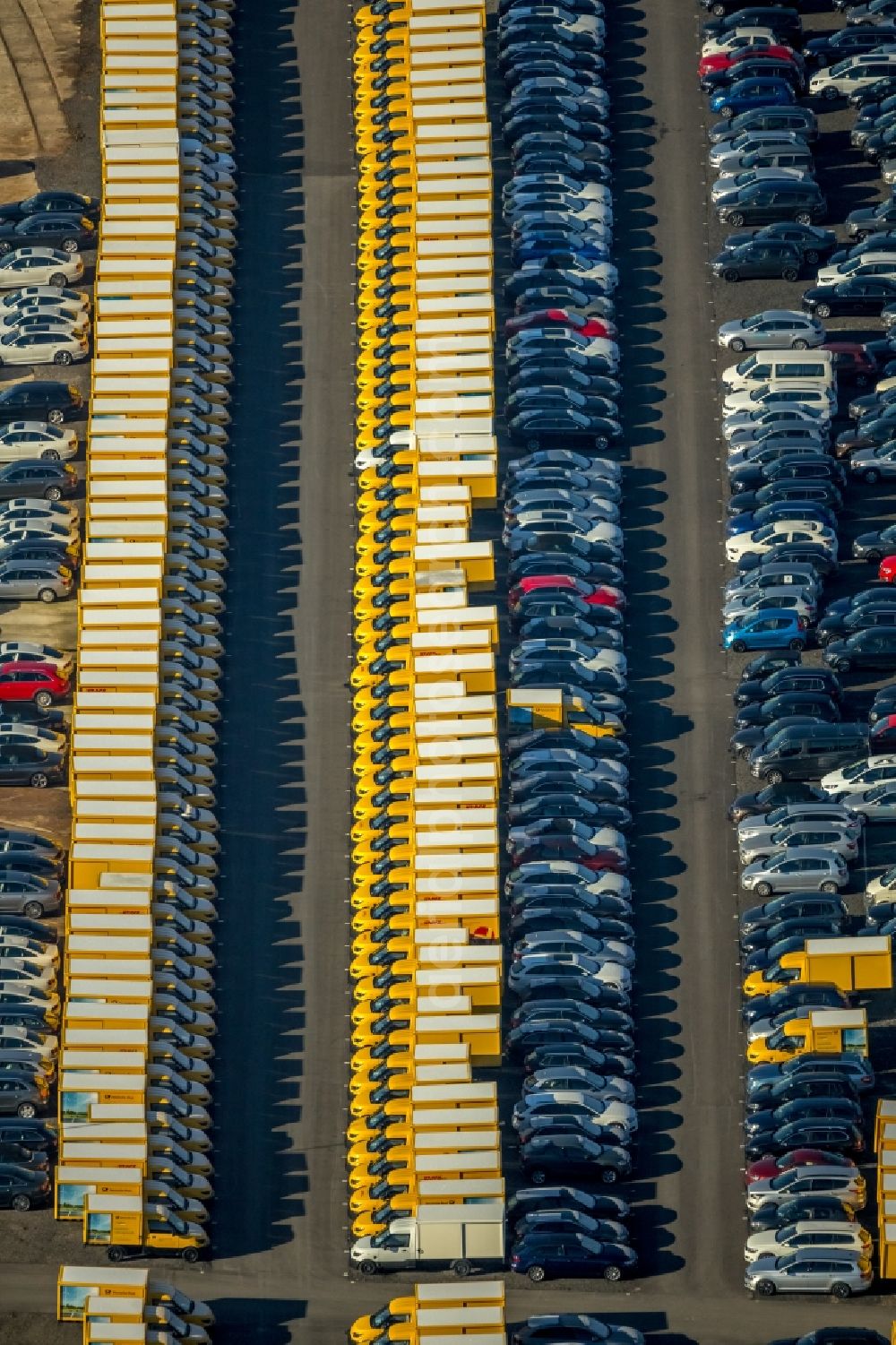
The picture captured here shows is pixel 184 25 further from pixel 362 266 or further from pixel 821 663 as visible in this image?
pixel 821 663

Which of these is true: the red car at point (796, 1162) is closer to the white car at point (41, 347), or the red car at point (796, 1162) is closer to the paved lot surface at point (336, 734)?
the paved lot surface at point (336, 734)

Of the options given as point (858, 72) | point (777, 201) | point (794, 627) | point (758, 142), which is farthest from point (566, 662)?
point (858, 72)

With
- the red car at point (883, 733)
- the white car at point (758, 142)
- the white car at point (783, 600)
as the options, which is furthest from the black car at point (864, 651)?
the white car at point (758, 142)

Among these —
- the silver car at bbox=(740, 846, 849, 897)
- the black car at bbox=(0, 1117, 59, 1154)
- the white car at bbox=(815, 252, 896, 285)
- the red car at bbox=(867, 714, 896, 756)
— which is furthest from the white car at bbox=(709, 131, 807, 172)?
the black car at bbox=(0, 1117, 59, 1154)

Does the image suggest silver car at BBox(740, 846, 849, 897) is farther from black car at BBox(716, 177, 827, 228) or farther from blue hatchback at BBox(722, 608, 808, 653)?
black car at BBox(716, 177, 827, 228)

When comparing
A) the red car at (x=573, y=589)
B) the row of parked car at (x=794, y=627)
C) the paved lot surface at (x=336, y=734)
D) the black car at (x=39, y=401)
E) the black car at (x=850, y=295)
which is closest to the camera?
the row of parked car at (x=794, y=627)

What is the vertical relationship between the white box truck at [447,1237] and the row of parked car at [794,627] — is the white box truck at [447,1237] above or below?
below

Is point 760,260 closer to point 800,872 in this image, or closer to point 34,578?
point 800,872
